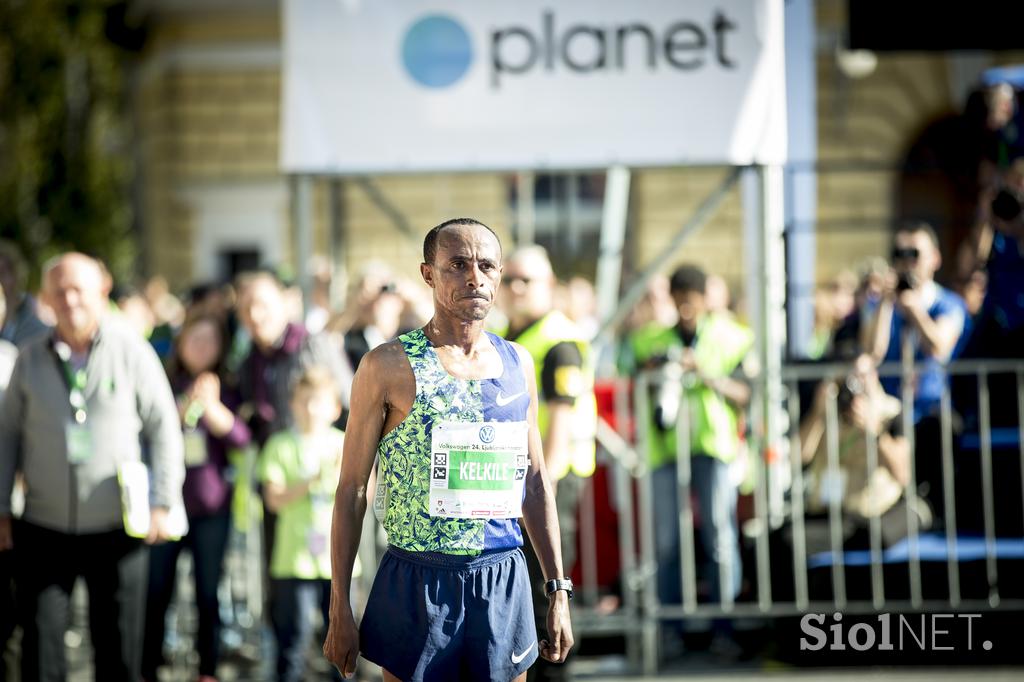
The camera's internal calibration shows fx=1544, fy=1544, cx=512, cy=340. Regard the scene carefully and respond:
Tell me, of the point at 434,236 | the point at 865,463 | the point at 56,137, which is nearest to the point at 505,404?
the point at 434,236

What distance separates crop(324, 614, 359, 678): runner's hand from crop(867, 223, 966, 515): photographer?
4.03 metres

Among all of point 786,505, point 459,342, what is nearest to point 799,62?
point 786,505

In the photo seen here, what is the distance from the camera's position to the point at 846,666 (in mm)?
7184

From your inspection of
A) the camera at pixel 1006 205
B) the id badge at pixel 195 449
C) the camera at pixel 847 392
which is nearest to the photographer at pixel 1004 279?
the camera at pixel 1006 205

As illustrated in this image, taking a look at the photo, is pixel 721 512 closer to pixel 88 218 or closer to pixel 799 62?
pixel 799 62

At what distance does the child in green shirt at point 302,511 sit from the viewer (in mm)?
6840

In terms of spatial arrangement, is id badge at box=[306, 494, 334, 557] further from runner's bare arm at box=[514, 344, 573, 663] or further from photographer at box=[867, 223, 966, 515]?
photographer at box=[867, 223, 966, 515]

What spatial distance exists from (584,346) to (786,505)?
7.23 ft

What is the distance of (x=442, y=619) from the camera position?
4078mm

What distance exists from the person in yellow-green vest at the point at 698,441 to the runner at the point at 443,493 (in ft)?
11.0

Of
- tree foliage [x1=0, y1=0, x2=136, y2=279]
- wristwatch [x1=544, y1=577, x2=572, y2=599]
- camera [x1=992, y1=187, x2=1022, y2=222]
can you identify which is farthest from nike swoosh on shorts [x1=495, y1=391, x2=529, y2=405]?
tree foliage [x1=0, y1=0, x2=136, y2=279]

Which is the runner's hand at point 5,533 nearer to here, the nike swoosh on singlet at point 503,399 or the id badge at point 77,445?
the id badge at point 77,445

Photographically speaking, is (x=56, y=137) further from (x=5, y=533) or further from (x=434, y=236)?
(x=434, y=236)

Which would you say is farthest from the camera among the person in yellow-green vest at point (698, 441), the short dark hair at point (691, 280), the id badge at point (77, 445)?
the short dark hair at point (691, 280)
